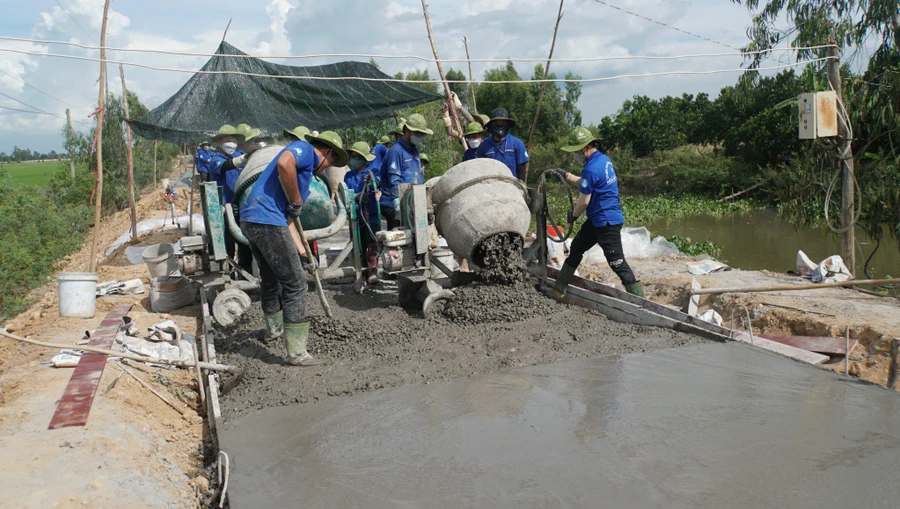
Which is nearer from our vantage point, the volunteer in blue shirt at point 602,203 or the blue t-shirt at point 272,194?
the blue t-shirt at point 272,194

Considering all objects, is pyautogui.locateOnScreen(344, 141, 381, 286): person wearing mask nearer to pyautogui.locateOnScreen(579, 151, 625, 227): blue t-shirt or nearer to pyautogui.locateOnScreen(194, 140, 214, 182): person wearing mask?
pyautogui.locateOnScreen(194, 140, 214, 182): person wearing mask

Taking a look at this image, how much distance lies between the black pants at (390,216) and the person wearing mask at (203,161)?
1.91m

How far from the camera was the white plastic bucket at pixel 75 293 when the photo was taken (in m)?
6.36

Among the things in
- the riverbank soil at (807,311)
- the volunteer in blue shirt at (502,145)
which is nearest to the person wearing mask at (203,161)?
the volunteer in blue shirt at (502,145)

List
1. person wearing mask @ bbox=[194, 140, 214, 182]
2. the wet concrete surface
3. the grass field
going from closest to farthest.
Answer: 1. the wet concrete surface
2. person wearing mask @ bbox=[194, 140, 214, 182]
3. the grass field

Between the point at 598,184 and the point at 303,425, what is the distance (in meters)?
3.37

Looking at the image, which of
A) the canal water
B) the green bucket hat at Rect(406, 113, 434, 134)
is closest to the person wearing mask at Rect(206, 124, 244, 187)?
the green bucket hat at Rect(406, 113, 434, 134)

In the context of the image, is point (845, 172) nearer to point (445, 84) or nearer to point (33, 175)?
point (445, 84)

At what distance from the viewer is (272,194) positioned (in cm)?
461

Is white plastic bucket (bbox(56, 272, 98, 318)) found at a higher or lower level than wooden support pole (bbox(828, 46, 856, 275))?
lower

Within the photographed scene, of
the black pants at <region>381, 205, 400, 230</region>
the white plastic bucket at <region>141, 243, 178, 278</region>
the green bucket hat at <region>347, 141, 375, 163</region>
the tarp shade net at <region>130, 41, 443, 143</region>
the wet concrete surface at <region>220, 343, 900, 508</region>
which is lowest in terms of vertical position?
the wet concrete surface at <region>220, 343, 900, 508</region>

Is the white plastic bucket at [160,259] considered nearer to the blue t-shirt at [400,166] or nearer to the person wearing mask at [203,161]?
the person wearing mask at [203,161]

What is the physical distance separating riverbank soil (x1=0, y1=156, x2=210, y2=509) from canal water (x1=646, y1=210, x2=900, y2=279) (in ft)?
24.2

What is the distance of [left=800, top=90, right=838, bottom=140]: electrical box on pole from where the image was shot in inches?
259
